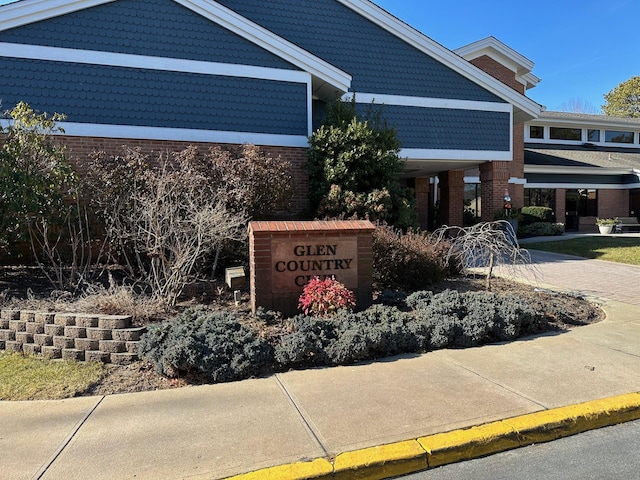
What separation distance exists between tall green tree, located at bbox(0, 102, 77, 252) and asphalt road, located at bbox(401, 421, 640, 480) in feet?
21.6

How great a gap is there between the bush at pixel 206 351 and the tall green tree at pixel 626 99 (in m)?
52.1

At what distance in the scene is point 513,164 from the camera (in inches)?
843

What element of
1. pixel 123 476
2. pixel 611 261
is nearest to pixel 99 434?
pixel 123 476

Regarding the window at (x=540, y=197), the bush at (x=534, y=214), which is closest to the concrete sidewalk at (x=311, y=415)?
the bush at (x=534, y=214)

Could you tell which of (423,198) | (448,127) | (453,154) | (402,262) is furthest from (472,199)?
(402,262)

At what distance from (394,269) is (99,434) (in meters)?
5.51

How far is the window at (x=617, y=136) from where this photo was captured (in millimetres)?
30139

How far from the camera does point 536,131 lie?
90.2ft

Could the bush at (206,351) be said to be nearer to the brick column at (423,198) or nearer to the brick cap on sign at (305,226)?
the brick cap on sign at (305,226)

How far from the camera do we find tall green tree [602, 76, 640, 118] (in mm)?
43844

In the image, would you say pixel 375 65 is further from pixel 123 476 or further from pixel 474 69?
pixel 123 476

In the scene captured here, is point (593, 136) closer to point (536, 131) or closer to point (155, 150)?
point (536, 131)

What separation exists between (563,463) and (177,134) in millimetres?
9861

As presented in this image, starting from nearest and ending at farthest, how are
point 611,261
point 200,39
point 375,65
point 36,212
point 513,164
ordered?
1. point 36,212
2. point 200,39
3. point 611,261
4. point 375,65
5. point 513,164
